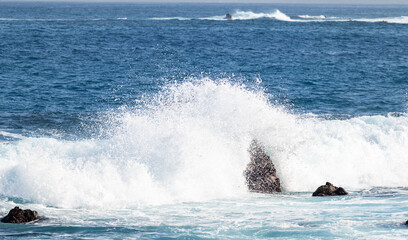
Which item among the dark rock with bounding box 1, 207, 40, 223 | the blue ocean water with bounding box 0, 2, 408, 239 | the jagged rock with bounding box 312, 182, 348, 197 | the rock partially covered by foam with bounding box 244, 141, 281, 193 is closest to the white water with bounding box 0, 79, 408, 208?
the blue ocean water with bounding box 0, 2, 408, 239

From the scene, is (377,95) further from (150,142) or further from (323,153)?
(150,142)

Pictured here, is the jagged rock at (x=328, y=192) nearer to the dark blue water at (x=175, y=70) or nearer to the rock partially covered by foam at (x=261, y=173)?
the rock partially covered by foam at (x=261, y=173)

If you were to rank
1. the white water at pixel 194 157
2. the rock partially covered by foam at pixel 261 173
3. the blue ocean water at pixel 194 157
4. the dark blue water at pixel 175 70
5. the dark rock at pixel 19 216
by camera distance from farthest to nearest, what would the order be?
the dark blue water at pixel 175 70 → the rock partially covered by foam at pixel 261 173 → the white water at pixel 194 157 → the blue ocean water at pixel 194 157 → the dark rock at pixel 19 216

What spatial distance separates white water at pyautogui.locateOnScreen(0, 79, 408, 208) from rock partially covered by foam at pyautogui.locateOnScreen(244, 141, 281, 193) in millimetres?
197

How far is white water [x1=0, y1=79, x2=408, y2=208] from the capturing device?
1248 centimetres

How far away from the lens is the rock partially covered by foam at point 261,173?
13.7m

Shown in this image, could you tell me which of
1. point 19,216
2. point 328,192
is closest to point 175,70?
point 328,192

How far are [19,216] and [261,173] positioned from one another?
6.11 meters

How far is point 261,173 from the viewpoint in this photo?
13969 mm

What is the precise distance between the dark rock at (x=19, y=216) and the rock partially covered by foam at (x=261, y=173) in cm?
547

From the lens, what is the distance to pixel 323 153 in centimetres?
1636

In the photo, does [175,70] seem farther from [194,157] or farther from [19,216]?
[19,216]

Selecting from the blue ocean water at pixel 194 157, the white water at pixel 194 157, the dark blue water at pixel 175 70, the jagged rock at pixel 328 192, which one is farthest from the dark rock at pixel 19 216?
the dark blue water at pixel 175 70

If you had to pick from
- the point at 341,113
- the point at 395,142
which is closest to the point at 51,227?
the point at 395,142
